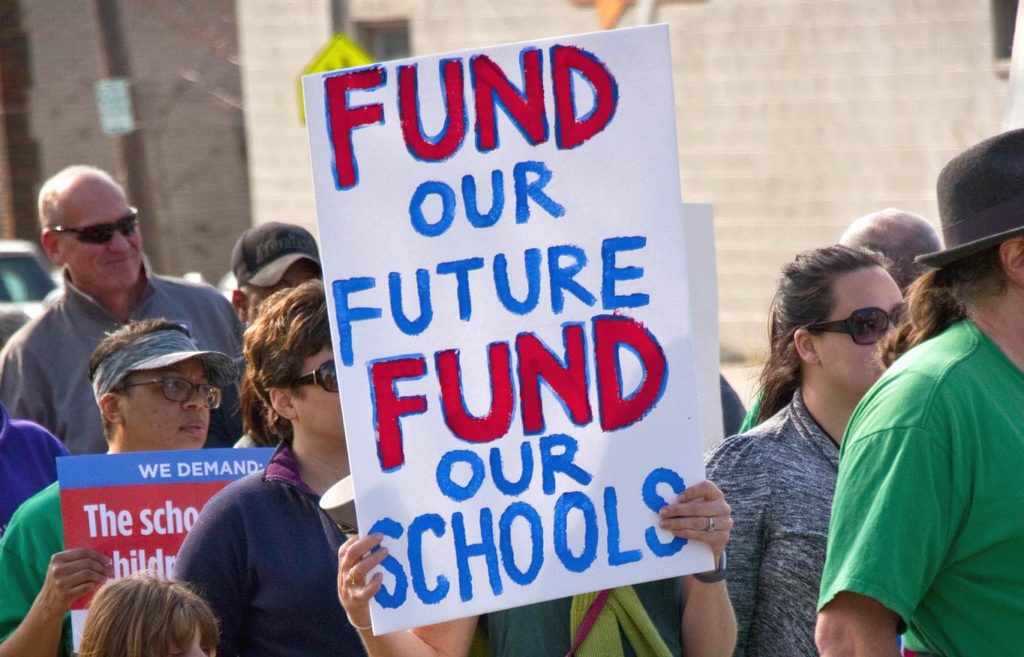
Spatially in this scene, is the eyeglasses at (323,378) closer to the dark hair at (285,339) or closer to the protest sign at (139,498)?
the dark hair at (285,339)

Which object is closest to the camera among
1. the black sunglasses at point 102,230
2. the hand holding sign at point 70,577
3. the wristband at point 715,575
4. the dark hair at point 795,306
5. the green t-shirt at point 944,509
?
the green t-shirt at point 944,509

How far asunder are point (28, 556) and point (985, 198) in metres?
2.32

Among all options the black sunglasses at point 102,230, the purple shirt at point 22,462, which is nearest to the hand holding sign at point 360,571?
the purple shirt at point 22,462

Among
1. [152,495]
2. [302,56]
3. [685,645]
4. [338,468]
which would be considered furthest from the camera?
[302,56]

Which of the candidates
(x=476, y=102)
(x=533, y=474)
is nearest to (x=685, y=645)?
(x=533, y=474)

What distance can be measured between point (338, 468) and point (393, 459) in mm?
545

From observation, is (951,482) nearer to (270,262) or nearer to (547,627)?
(547,627)

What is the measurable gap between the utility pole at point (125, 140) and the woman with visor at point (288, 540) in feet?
43.2

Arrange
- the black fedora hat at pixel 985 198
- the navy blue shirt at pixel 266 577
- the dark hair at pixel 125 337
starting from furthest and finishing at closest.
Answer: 1. the dark hair at pixel 125 337
2. the navy blue shirt at pixel 266 577
3. the black fedora hat at pixel 985 198

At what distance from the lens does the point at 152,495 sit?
11.8 feet

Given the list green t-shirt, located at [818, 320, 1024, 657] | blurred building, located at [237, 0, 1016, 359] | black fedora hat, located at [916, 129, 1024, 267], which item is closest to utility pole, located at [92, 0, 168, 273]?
blurred building, located at [237, 0, 1016, 359]

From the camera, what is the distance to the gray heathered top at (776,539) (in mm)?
3146

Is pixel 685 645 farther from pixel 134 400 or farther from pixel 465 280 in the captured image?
pixel 134 400

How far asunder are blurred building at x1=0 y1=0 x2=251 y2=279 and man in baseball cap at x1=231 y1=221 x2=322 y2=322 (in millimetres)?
18178
